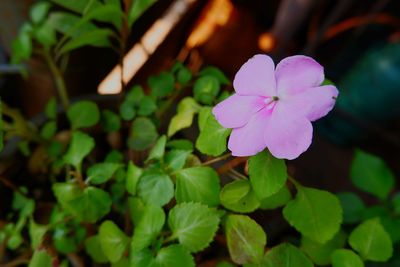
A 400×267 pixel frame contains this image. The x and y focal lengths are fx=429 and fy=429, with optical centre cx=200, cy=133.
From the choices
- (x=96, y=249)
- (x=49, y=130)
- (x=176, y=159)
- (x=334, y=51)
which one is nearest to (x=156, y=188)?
(x=176, y=159)

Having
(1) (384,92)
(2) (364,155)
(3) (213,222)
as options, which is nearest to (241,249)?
(3) (213,222)

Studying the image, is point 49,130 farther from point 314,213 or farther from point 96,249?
point 314,213

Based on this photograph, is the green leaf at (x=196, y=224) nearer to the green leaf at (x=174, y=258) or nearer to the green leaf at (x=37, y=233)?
the green leaf at (x=174, y=258)

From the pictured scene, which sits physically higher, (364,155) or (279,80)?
(279,80)

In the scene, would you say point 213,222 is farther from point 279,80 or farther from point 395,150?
point 395,150

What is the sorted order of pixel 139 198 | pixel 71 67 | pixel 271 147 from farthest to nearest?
pixel 71 67, pixel 139 198, pixel 271 147

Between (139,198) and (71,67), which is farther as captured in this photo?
(71,67)

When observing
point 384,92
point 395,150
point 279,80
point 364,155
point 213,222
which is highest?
point 279,80
